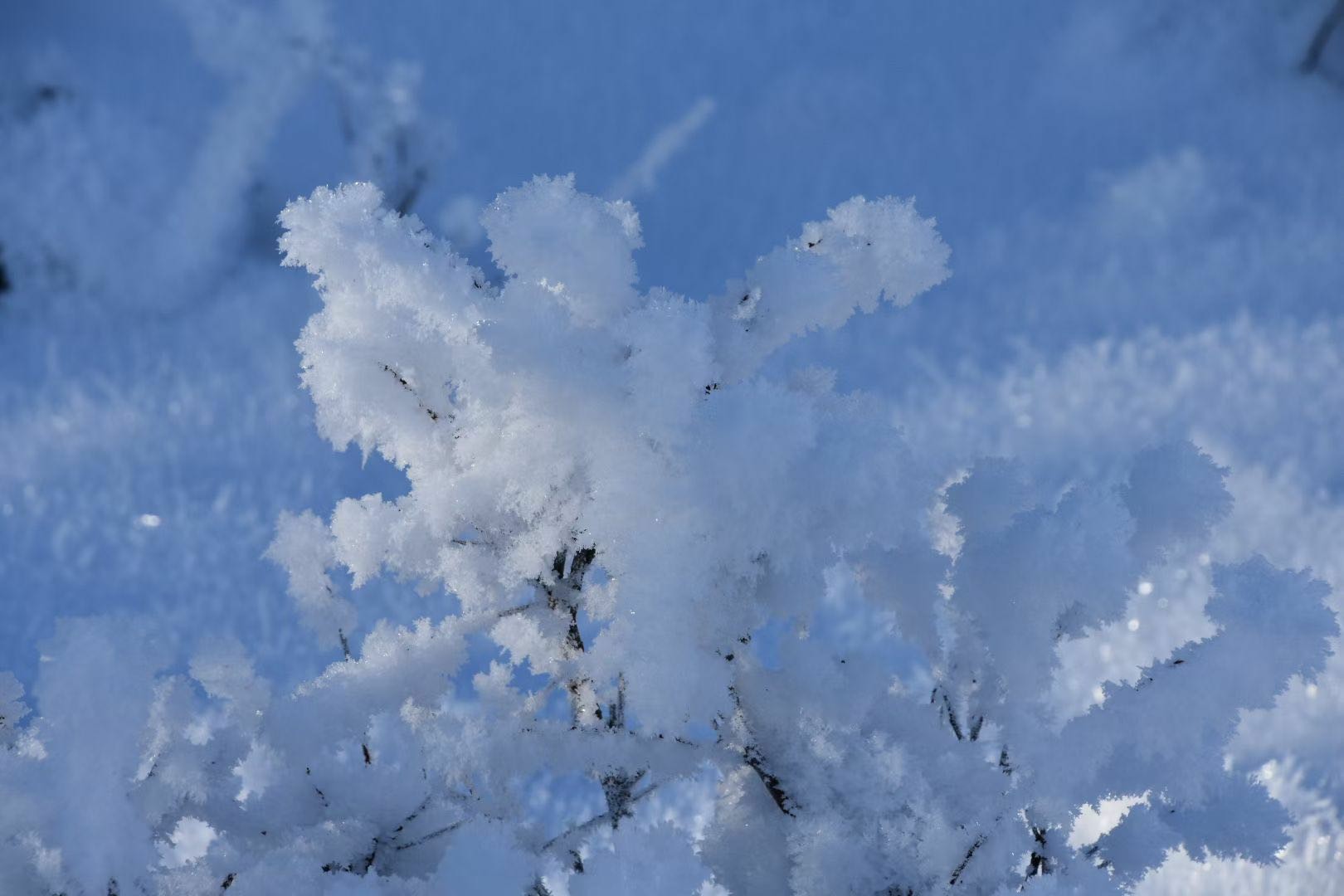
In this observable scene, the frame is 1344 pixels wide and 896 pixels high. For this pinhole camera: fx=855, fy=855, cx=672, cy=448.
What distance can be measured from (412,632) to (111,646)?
1607mm

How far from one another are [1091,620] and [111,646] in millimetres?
2201

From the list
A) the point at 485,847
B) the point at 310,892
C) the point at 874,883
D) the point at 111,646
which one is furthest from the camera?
the point at 874,883

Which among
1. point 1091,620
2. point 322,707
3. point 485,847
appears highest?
point 322,707

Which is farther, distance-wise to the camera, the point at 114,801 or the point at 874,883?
the point at 874,883

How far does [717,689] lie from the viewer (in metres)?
2.04

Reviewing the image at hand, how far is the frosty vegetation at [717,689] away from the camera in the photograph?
6.13ft

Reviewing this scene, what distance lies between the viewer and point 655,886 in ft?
5.23

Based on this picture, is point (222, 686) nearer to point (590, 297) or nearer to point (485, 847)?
point (485, 847)

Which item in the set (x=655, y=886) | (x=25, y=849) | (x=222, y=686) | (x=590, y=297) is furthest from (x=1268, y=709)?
(x=25, y=849)

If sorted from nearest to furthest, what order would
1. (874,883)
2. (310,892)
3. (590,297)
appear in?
1. (310,892)
2. (874,883)
3. (590,297)

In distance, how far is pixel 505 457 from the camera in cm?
258

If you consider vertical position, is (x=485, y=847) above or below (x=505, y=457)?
below

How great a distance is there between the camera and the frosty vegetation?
6.13 ft

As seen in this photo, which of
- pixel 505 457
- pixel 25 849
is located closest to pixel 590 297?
pixel 505 457
